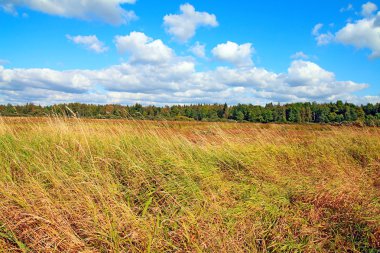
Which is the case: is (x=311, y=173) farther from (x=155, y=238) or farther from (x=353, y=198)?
(x=155, y=238)

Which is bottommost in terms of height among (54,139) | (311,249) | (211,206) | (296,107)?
(311,249)

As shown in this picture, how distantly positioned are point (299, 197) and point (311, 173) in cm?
161

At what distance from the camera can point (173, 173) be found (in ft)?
11.9

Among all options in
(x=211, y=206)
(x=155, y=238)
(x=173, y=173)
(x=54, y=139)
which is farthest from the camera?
(x=54, y=139)

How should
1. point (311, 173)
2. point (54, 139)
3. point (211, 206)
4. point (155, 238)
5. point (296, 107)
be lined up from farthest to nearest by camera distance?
point (296, 107) → point (54, 139) → point (311, 173) → point (211, 206) → point (155, 238)

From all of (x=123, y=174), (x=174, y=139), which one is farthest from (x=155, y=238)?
(x=174, y=139)

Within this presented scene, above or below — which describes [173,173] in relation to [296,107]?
below

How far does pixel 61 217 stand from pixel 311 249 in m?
2.35

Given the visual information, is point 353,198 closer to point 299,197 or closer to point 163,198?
point 299,197

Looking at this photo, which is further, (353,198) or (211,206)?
(353,198)

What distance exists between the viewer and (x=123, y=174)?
12.1 feet

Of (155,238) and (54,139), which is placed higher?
(54,139)

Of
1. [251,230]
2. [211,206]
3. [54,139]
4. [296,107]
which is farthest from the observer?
[296,107]

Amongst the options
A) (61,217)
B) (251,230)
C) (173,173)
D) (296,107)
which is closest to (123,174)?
(173,173)
